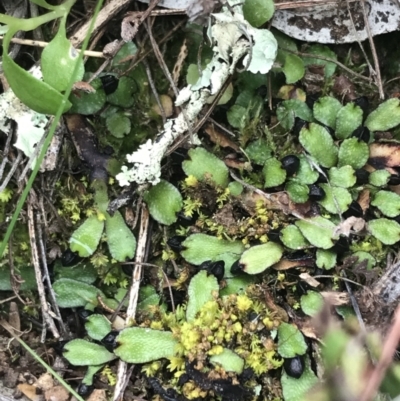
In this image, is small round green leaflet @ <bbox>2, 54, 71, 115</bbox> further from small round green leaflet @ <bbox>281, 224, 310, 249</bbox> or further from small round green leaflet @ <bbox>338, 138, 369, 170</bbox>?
small round green leaflet @ <bbox>338, 138, 369, 170</bbox>

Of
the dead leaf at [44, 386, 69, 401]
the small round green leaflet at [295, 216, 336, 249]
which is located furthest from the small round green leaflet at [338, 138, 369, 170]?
the dead leaf at [44, 386, 69, 401]

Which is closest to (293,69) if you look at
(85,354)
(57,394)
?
(85,354)

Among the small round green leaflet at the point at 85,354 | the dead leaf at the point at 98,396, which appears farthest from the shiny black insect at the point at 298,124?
the dead leaf at the point at 98,396

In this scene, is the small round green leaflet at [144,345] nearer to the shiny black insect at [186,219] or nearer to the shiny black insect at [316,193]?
the shiny black insect at [186,219]

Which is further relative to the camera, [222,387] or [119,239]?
[119,239]

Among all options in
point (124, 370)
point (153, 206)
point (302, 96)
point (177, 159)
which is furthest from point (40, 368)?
point (302, 96)

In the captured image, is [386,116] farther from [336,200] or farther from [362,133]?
[336,200]
